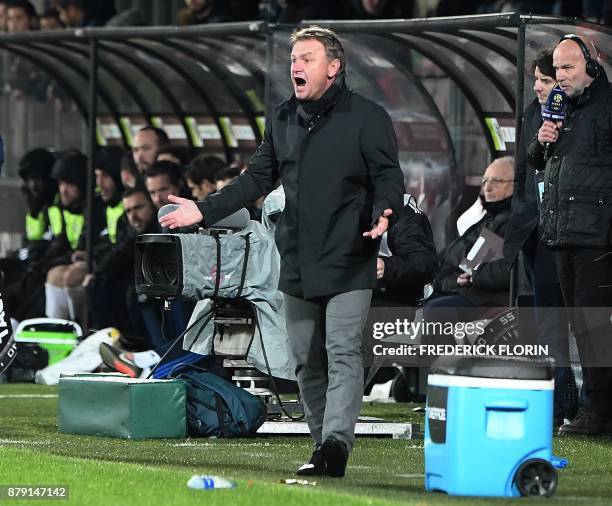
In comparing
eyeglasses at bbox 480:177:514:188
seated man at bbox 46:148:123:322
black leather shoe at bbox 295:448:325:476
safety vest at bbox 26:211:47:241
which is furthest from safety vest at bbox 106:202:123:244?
black leather shoe at bbox 295:448:325:476

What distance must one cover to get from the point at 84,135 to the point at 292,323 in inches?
406

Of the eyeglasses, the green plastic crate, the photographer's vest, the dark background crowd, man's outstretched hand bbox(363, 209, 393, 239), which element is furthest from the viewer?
the photographer's vest

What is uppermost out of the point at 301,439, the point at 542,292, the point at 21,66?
the point at 21,66

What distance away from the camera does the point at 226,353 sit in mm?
9781

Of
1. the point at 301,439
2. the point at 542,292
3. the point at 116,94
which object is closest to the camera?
the point at 301,439

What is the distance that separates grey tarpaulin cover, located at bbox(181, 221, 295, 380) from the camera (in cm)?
946

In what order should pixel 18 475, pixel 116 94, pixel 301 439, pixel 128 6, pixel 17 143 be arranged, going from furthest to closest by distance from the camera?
pixel 128 6 → pixel 17 143 → pixel 116 94 → pixel 301 439 → pixel 18 475

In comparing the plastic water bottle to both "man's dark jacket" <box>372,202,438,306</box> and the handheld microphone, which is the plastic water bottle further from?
the handheld microphone

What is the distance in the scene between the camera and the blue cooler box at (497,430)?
6699 millimetres

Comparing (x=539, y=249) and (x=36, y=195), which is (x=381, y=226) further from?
(x=36, y=195)

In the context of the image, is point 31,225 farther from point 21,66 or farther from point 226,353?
point 226,353

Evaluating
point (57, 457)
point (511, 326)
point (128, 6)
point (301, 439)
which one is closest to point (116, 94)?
point (128, 6)

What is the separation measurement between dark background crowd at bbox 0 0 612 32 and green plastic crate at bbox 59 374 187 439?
418cm

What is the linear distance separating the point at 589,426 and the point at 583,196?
1.25 meters
